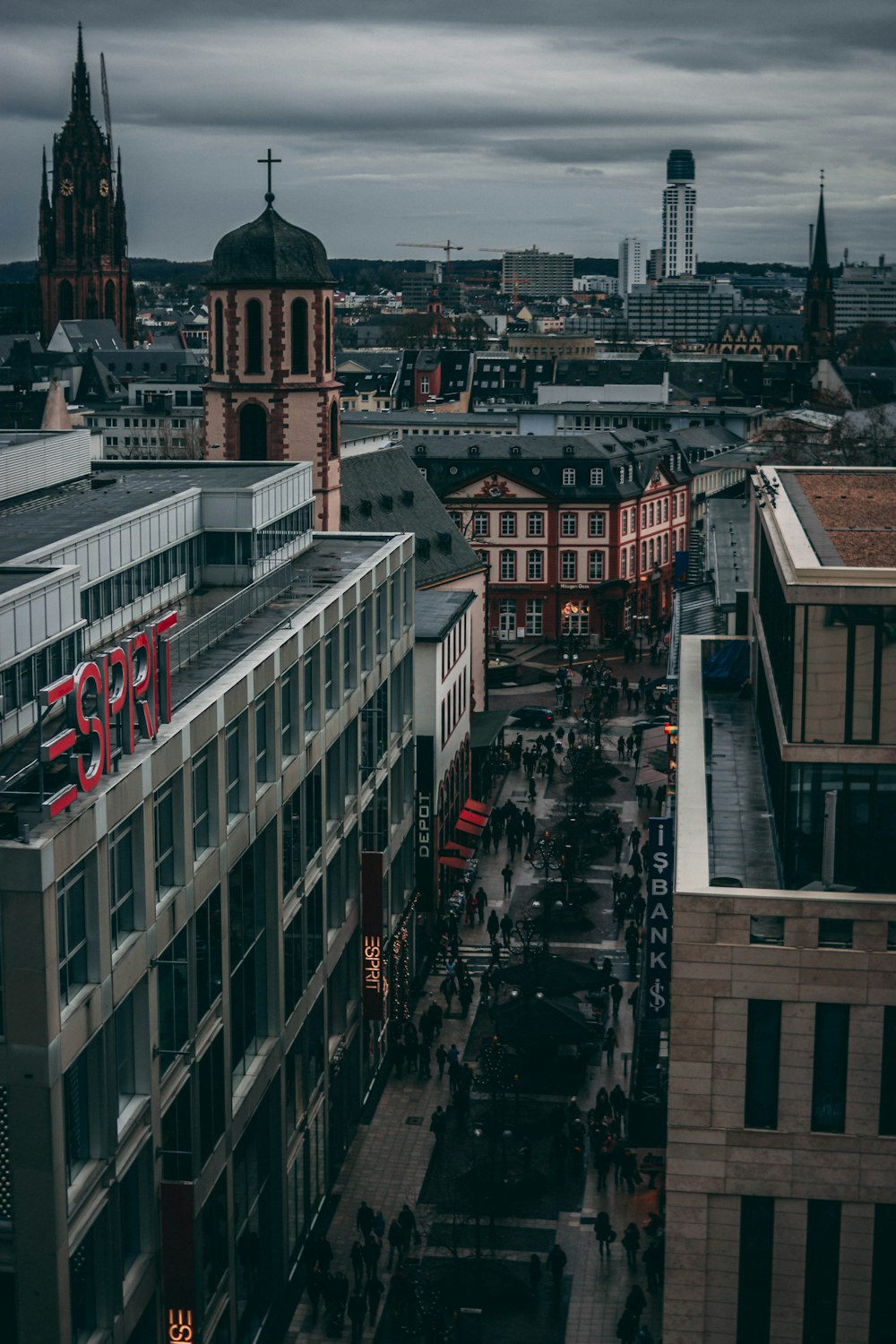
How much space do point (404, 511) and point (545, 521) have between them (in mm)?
36564

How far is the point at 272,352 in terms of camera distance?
8631cm

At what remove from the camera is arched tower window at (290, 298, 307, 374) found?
86.1 metres

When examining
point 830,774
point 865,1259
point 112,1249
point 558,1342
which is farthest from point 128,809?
point 558,1342

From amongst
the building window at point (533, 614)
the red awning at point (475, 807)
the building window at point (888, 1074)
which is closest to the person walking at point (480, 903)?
the red awning at point (475, 807)

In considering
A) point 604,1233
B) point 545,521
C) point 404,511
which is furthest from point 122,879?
point 545,521

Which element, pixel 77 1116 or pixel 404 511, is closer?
pixel 77 1116

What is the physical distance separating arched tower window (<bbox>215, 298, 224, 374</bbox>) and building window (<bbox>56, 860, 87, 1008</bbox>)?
5518cm

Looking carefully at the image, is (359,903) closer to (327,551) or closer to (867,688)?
(327,551)

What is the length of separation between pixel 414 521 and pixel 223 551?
49.7 m

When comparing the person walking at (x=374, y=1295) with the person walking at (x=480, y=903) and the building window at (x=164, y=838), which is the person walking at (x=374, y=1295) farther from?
the person walking at (x=480, y=903)

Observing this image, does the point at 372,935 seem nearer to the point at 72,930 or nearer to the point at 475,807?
the point at 72,930

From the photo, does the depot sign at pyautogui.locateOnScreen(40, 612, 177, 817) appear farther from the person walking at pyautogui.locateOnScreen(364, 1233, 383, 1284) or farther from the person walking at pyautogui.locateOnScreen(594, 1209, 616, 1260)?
the person walking at pyautogui.locateOnScreen(594, 1209, 616, 1260)

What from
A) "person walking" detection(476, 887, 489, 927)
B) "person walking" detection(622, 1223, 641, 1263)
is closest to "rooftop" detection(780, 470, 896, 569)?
"person walking" detection(622, 1223, 641, 1263)

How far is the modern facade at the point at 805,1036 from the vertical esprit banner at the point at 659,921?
1401 cm
